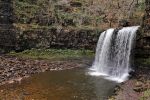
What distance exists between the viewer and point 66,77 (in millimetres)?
19828

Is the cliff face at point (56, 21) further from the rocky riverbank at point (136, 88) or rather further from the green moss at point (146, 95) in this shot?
the green moss at point (146, 95)

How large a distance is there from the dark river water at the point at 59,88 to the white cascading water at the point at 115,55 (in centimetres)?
174

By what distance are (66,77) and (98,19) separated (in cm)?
1109

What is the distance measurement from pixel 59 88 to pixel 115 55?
689 cm

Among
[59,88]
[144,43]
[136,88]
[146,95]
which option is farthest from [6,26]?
[146,95]

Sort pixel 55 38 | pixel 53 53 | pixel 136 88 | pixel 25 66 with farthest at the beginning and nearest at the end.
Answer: pixel 55 38 → pixel 53 53 → pixel 25 66 → pixel 136 88

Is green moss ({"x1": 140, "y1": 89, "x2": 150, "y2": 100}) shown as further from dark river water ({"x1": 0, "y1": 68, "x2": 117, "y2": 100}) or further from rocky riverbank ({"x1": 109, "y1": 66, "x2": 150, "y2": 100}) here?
dark river water ({"x1": 0, "y1": 68, "x2": 117, "y2": 100})

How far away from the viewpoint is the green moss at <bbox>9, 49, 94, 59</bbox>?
25.7 meters

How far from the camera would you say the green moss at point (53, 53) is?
2569 cm

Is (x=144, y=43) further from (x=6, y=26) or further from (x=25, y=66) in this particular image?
(x=6, y=26)

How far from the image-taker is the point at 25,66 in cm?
2223

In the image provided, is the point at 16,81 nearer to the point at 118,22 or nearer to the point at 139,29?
the point at 139,29

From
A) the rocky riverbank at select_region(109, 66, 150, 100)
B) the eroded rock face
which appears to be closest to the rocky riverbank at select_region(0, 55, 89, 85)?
the eroded rock face

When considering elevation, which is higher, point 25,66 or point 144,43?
point 144,43
